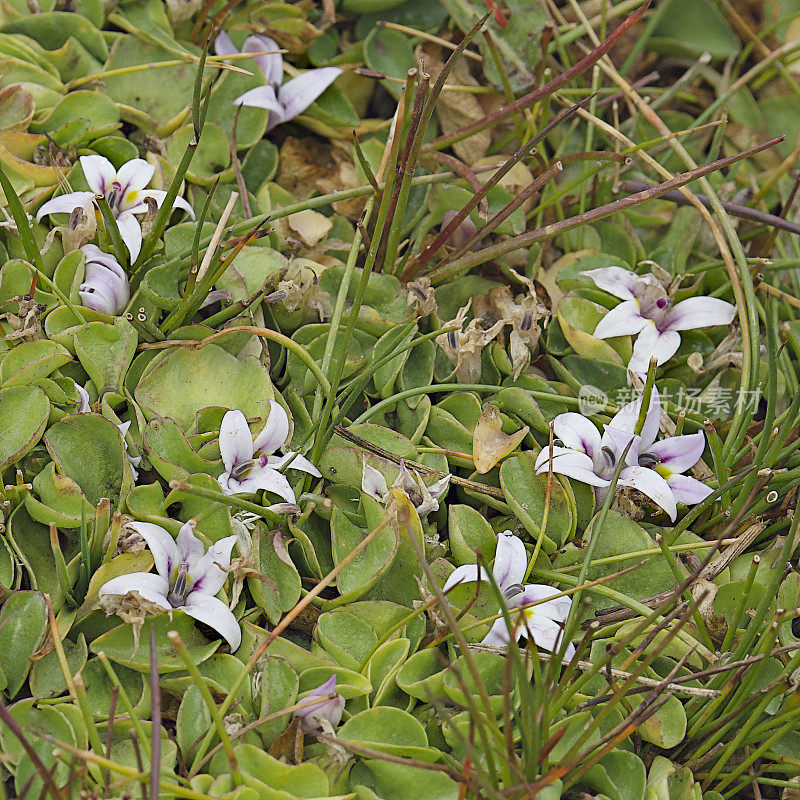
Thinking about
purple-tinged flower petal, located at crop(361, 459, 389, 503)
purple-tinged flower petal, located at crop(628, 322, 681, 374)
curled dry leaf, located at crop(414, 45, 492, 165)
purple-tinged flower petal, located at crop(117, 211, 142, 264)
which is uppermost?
curled dry leaf, located at crop(414, 45, 492, 165)

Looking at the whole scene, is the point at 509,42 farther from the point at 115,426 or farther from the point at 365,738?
the point at 365,738

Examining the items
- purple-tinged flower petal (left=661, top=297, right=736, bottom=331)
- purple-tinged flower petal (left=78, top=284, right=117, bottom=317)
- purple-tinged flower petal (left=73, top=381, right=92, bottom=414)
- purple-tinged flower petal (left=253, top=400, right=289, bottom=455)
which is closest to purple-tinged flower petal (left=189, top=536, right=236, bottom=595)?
purple-tinged flower petal (left=253, top=400, right=289, bottom=455)

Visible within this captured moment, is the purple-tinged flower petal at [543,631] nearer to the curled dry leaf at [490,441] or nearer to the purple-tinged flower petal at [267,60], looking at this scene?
the curled dry leaf at [490,441]

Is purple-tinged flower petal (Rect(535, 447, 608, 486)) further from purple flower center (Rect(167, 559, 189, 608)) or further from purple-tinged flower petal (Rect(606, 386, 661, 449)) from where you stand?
purple flower center (Rect(167, 559, 189, 608))

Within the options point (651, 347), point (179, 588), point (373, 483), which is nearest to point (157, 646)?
point (179, 588)

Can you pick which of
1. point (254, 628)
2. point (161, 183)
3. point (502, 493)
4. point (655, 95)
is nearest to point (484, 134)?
point (655, 95)

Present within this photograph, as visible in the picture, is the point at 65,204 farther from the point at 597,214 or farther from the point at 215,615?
the point at 597,214
